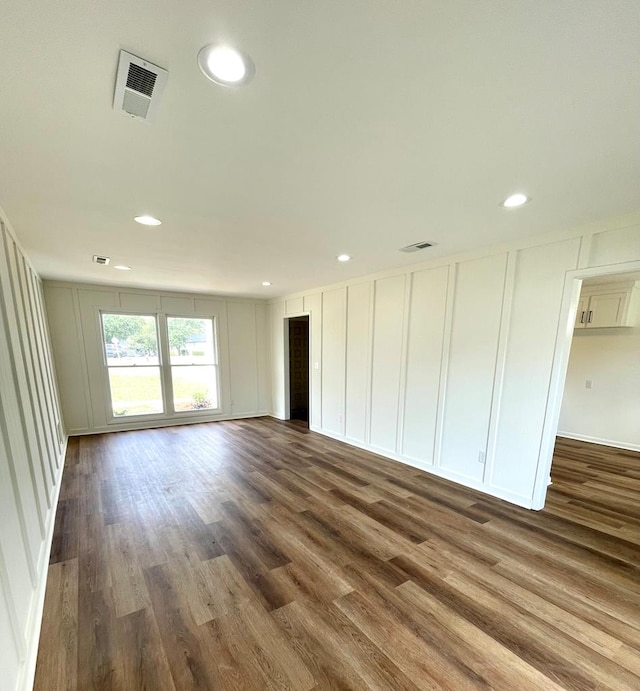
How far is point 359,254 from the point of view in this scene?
3244 millimetres

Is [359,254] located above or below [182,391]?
above

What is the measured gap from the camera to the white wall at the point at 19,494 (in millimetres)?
1230

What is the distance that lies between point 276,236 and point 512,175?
1.83 m

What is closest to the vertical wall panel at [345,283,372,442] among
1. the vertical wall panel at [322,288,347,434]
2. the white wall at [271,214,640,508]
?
the white wall at [271,214,640,508]

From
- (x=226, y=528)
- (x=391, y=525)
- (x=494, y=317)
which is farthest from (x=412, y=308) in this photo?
(x=226, y=528)

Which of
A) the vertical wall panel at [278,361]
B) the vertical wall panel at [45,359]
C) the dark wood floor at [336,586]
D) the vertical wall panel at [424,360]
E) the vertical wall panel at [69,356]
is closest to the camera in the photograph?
the dark wood floor at [336,586]

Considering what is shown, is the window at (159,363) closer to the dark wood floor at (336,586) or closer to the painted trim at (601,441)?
the dark wood floor at (336,586)

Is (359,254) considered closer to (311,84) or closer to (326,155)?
(326,155)

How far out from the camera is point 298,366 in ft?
22.4

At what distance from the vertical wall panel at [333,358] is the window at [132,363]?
3.23m

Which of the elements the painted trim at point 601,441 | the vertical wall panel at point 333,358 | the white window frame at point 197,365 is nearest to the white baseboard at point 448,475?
the vertical wall panel at point 333,358

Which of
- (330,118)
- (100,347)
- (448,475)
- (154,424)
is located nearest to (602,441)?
(448,475)

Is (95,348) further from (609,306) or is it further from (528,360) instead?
(609,306)

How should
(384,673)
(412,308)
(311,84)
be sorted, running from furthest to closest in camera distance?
(412,308) < (384,673) < (311,84)
